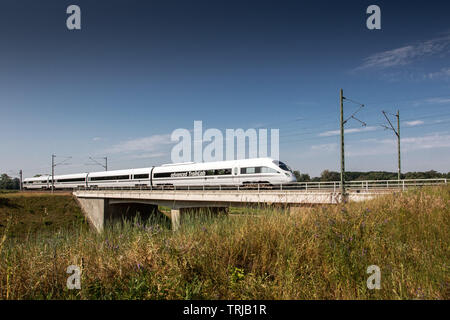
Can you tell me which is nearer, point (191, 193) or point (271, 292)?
point (271, 292)

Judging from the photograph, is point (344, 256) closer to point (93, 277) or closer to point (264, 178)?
point (93, 277)

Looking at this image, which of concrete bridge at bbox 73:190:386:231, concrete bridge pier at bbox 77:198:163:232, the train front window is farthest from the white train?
concrete bridge pier at bbox 77:198:163:232

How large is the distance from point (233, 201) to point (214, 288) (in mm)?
18588

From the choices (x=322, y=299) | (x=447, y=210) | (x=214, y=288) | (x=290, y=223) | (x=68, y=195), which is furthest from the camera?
(x=68, y=195)

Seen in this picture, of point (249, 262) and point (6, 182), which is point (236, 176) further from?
point (6, 182)

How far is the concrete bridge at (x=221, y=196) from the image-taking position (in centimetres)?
1465

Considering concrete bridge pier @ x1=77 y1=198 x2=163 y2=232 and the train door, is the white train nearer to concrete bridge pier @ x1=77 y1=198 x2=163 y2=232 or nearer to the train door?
the train door

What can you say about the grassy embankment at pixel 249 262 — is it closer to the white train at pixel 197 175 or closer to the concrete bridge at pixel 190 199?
the concrete bridge at pixel 190 199

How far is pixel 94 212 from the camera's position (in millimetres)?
38781

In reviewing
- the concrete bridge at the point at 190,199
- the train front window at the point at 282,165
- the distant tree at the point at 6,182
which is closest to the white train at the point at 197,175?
the train front window at the point at 282,165

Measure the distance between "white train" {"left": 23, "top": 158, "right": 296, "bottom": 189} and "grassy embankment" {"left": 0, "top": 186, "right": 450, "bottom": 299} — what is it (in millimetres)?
17553

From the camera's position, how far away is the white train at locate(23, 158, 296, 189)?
23.7 meters
